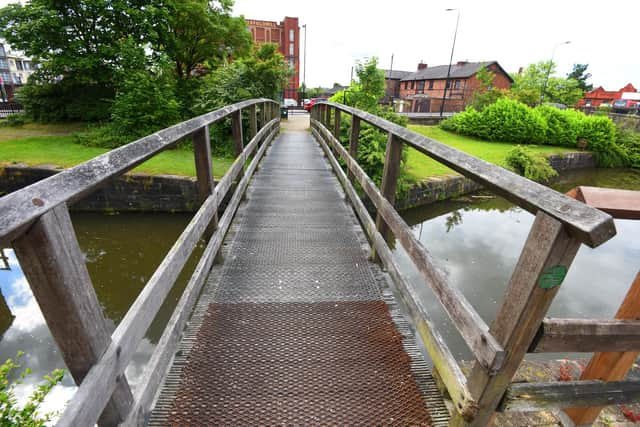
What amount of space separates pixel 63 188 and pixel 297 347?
5.05 ft

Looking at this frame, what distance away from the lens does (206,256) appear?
7.68 feet

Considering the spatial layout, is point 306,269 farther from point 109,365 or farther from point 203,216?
point 109,365

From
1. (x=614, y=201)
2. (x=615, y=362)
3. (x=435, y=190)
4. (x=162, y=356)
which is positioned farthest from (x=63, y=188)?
(x=435, y=190)

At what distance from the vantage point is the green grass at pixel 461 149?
1209cm

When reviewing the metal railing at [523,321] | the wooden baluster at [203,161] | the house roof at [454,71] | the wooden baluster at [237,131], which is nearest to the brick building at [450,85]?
the house roof at [454,71]

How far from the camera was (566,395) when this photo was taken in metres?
1.40

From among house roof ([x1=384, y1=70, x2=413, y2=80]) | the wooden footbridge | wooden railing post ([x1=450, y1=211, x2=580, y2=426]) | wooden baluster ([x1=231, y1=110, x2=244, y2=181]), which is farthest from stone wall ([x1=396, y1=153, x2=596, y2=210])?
house roof ([x1=384, y1=70, x2=413, y2=80])

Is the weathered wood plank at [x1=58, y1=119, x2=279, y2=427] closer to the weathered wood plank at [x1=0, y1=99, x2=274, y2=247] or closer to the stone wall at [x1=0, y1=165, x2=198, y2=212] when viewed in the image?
the weathered wood plank at [x1=0, y1=99, x2=274, y2=247]

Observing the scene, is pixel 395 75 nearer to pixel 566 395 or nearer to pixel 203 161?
pixel 203 161

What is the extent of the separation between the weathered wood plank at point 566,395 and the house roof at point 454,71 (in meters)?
46.5

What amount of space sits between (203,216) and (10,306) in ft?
18.6

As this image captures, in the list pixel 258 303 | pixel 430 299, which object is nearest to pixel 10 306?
pixel 258 303

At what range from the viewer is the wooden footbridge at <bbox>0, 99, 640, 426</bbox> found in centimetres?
90

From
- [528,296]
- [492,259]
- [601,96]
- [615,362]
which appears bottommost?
[492,259]
